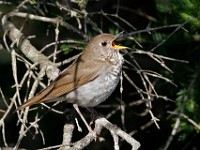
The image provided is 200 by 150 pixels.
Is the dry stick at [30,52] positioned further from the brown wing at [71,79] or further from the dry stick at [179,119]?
the dry stick at [179,119]

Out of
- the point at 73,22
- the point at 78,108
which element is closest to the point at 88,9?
the point at 73,22

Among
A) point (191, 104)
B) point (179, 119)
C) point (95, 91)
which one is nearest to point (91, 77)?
point (95, 91)

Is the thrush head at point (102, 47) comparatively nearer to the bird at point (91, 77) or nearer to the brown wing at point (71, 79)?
the bird at point (91, 77)

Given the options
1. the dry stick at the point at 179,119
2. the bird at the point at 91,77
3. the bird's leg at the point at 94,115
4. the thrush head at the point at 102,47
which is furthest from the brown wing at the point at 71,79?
the dry stick at the point at 179,119

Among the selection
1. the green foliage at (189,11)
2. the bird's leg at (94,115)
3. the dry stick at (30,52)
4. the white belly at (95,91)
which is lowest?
the bird's leg at (94,115)

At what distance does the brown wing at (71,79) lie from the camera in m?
5.60

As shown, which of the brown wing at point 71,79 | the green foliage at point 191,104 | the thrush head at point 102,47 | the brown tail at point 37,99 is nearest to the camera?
the brown tail at point 37,99

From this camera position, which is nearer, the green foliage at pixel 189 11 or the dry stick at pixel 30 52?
the green foliage at pixel 189 11

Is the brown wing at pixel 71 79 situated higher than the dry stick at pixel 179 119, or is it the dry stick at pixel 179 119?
the brown wing at pixel 71 79

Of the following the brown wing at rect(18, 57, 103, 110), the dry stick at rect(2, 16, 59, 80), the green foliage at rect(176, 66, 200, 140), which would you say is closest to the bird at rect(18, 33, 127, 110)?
the brown wing at rect(18, 57, 103, 110)

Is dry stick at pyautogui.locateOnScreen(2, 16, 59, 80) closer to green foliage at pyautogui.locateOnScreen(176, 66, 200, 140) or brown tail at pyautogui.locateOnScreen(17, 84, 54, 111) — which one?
brown tail at pyautogui.locateOnScreen(17, 84, 54, 111)

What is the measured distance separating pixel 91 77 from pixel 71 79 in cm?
19

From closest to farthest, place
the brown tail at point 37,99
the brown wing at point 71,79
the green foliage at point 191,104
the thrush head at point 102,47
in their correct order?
the brown tail at point 37,99
the brown wing at point 71,79
the thrush head at point 102,47
the green foliage at point 191,104

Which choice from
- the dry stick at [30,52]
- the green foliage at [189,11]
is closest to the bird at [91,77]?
the dry stick at [30,52]
